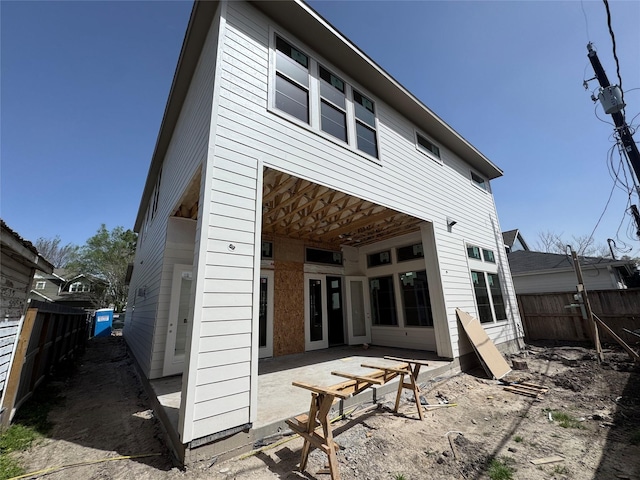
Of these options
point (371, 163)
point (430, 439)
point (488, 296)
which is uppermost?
point (371, 163)

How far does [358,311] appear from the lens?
828 cm

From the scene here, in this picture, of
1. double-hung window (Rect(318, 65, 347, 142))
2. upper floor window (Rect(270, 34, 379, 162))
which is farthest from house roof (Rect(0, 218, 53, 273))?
double-hung window (Rect(318, 65, 347, 142))

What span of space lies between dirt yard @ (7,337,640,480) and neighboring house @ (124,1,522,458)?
714 mm

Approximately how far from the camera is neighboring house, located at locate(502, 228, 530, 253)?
17217 millimetres

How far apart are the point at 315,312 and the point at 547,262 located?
14057 mm

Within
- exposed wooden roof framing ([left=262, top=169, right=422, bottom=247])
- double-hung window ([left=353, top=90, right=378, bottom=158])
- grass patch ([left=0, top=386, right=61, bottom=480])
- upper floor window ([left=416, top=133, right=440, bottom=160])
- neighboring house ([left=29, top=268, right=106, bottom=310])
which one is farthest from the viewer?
neighboring house ([left=29, top=268, right=106, bottom=310])

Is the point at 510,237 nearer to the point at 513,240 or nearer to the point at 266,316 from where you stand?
the point at 513,240

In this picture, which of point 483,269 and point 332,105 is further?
point 483,269

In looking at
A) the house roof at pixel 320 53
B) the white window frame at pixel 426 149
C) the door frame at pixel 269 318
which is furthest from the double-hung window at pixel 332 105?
the door frame at pixel 269 318

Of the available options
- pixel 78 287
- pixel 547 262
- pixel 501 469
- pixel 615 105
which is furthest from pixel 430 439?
pixel 78 287

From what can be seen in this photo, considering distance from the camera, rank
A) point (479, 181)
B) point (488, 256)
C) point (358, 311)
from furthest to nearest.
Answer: point (479, 181) → point (488, 256) → point (358, 311)

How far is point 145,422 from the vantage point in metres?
3.52

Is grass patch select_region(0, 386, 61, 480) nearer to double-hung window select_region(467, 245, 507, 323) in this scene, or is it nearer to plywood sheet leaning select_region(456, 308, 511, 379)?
plywood sheet leaning select_region(456, 308, 511, 379)

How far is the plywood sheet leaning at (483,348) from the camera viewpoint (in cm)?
561
